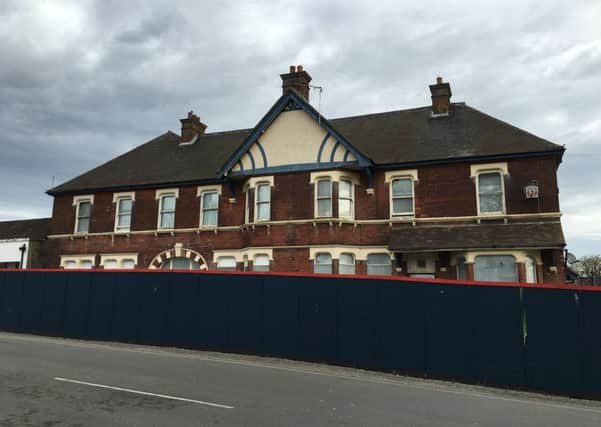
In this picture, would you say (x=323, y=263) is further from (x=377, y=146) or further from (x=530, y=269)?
(x=530, y=269)

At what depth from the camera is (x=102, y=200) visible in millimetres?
25766

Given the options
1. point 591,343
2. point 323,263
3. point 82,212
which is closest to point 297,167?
point 323,263

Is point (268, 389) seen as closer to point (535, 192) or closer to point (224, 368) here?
point (224, 368)

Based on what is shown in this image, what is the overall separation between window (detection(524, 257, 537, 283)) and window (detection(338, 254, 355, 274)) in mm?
6604

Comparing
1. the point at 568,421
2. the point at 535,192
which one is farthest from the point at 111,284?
the point at 535,192

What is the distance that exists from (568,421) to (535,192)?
37.3 ft

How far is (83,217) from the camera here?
85.6 feet

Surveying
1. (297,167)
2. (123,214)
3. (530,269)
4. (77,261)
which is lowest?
(530,269)

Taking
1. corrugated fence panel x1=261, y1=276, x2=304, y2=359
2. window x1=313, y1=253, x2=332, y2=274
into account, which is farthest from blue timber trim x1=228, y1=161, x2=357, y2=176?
corrugated fence panel x1=261, y1=276, x2=304, y2=359

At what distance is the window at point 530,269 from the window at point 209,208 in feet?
45.0

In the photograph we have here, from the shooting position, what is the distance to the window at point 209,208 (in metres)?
23.4

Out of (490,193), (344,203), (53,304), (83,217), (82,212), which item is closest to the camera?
(53,304)

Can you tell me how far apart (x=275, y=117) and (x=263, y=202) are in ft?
12.6

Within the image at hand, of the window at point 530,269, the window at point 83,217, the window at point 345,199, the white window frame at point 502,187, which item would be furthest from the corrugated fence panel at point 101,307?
the window at point 530,269
